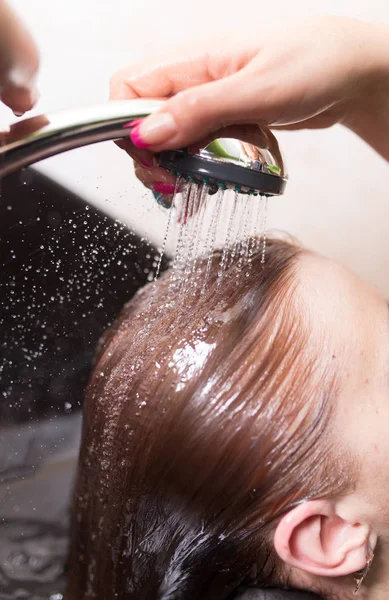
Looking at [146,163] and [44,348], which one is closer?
[146,163]

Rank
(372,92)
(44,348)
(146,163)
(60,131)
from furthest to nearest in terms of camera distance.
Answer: (44,348) < (372,92) < (146,163) < (60,131)

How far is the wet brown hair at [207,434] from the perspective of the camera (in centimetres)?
68

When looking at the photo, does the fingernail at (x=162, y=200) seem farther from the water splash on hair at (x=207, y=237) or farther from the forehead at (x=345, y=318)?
the forehead at (x=345, y=318)

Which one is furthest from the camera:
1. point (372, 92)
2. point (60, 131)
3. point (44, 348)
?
point (44, 348)

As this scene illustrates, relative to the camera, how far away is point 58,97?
102cm

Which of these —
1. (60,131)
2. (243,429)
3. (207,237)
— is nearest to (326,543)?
(243,429)

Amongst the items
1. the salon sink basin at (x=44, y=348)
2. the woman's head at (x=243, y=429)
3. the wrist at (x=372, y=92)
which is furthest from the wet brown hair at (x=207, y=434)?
the wrist at (x=372, y=92)

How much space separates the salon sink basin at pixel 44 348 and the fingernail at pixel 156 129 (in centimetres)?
26

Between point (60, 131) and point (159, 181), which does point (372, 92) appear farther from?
point (60, 131)

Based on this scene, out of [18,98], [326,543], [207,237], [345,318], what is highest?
[18,98]

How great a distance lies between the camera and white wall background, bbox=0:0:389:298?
916mm

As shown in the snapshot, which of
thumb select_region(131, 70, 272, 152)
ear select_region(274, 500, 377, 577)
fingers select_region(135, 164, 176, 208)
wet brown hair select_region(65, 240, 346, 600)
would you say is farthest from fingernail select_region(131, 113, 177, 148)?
ear select_region(274, 500, 377, 577)

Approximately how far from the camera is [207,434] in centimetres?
68

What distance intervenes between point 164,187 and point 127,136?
0.15 metres
